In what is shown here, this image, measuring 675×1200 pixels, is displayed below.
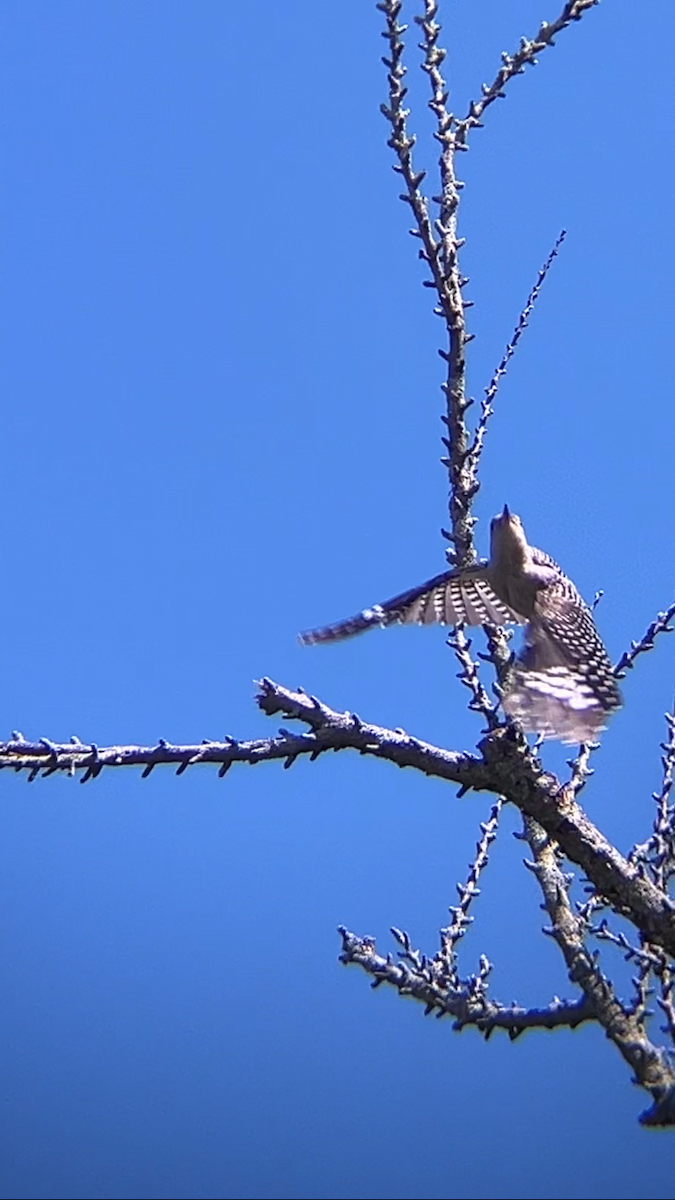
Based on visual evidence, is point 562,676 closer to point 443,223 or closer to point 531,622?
point 531,622

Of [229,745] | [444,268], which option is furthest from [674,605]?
[229,745]

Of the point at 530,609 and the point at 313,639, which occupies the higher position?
the point at 530,609

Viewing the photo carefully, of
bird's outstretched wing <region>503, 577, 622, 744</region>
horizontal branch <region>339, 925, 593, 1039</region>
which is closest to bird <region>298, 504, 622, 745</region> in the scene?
bird's outstretched wing <region>503, 577, 622, 744</region>

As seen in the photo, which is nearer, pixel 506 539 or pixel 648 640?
pixel 648 640

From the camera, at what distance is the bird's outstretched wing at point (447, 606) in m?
2.92

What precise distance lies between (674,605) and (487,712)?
1.71 ft

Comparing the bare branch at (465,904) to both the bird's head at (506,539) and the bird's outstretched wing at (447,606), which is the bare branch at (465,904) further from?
the bird's head at (506,539)

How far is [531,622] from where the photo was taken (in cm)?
318

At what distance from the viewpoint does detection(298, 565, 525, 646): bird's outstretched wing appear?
292 cm

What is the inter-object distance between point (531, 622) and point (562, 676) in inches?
24.7

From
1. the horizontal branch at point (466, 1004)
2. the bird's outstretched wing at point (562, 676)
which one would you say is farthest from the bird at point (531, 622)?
the horizontal branch at point (466, 1004)

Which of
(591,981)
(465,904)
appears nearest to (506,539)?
(465,904)

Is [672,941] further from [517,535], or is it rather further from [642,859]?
[517,535]

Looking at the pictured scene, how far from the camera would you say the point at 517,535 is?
335cm
